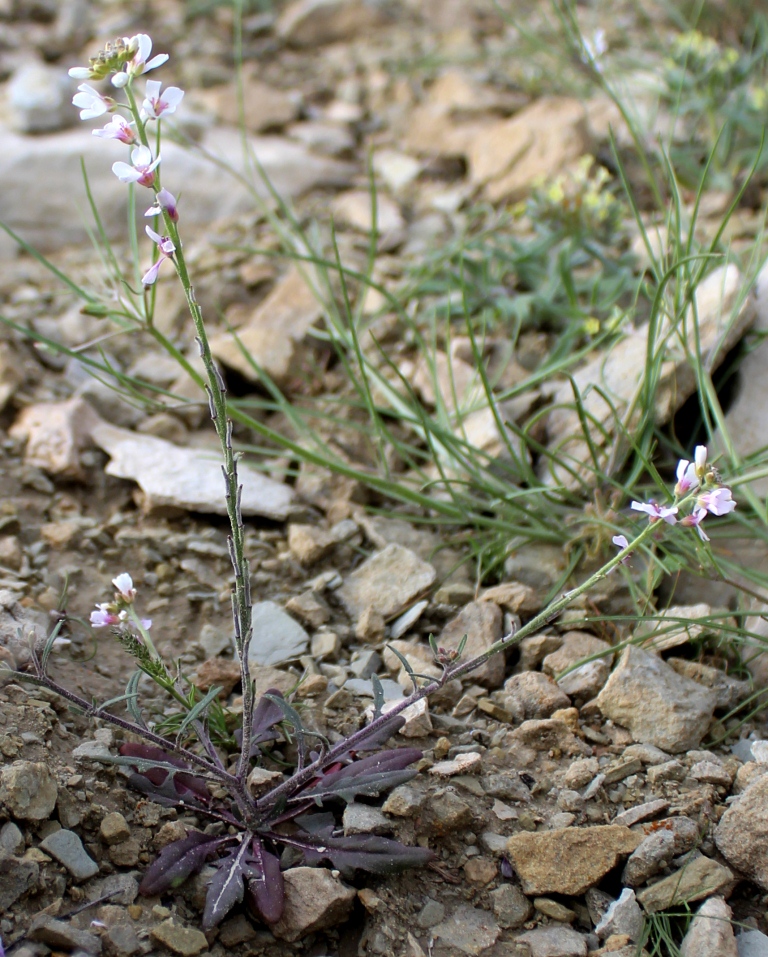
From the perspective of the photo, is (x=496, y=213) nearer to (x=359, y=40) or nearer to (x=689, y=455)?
(x=689, y=455)

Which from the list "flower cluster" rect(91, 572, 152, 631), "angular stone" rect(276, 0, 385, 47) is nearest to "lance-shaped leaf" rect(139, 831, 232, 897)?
"flower cluster" rect(91, 572, 152, 631)

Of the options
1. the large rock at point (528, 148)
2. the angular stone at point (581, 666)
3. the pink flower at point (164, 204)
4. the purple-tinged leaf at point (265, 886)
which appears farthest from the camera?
the large rock at point (528, 148)

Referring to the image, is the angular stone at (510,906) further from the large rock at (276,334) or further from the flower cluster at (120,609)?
the large rock at (276,334)

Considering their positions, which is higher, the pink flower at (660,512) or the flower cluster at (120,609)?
the pink flower at (660,512)

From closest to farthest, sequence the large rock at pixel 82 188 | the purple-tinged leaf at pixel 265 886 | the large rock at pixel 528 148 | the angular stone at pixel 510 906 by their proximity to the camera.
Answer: the purple-tinged leaf at pixel 265 886, the angular stone at pixel 510 906, the large rock at pixel 528 148, the large rock at pixel 82 188

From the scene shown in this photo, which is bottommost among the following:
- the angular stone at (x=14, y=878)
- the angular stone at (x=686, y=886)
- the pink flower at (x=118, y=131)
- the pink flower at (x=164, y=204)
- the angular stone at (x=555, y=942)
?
the angular stone at (x=555, y=942)

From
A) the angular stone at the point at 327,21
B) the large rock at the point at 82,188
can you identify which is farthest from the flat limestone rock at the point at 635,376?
the angular stone at the point at 327,21

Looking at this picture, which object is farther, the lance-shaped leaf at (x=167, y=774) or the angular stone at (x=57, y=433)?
the angular stone at (x=57, y=433)
